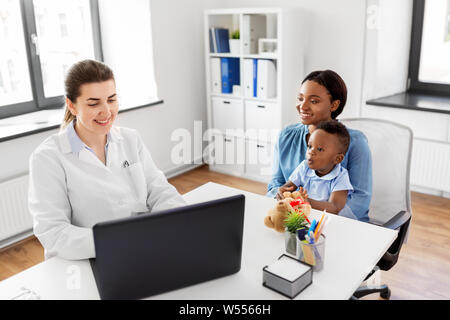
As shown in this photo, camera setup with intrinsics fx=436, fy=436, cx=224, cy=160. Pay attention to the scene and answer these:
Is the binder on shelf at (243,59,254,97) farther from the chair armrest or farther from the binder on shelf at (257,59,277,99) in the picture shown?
the chair armrest

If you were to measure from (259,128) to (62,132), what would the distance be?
2500 millimetres

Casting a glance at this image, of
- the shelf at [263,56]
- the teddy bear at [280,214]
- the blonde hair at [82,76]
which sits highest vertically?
the blonde hair at [82,76]

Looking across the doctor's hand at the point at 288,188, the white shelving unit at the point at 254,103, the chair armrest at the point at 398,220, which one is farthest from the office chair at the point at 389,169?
the white shelving unit at the point at 254,103

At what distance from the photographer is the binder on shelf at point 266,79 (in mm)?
3635

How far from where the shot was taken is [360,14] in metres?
3.48

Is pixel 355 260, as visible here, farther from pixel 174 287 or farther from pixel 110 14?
pixel 110 14

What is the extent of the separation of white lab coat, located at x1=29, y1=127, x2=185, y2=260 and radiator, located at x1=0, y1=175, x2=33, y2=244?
4.90ft

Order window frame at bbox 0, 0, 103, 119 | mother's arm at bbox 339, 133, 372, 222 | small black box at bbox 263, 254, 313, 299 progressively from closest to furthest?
small black box at bbox 263, 254, 313, 299 → mother's arm at bbox 339, 133, 372, 222 → window frame at bbox 0, 0, 103, 119

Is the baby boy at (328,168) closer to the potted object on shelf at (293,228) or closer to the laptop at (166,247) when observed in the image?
the potted object on shelf at (293,228)

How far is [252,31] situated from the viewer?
3.78m

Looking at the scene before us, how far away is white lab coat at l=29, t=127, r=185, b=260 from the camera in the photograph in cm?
135

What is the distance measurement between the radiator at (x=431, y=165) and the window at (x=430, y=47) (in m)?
0.62

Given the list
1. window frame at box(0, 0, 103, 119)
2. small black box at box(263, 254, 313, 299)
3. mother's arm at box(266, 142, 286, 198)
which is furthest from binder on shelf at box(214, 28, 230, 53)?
small black box at box(263, 254, 313, 299)

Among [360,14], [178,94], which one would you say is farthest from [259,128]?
[360,14]
